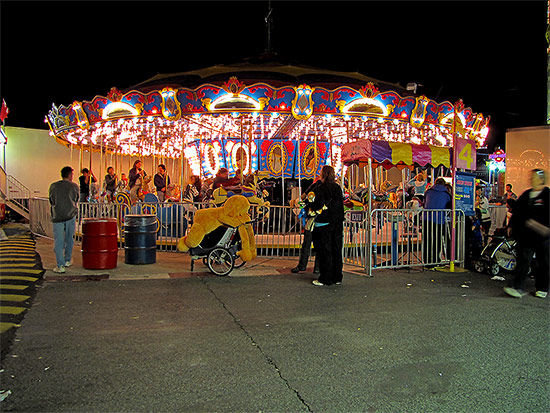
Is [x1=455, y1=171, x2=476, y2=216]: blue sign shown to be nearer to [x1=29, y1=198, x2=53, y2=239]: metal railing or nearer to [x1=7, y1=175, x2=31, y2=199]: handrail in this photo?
[x1=29, y1=198, x2=53, y2=239]: metal railing

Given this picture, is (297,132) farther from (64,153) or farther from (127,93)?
(64,153)

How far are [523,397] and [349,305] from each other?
9.63ft

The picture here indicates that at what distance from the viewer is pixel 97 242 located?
855cm

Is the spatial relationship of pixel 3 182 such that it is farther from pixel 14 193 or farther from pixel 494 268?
pixel 494 268

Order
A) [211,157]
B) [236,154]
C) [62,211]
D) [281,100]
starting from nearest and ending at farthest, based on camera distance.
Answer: [62,211], [281,100], [236,154], [211,157]

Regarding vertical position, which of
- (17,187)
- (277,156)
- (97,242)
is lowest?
(97,242)

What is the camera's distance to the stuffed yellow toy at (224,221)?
8.41m

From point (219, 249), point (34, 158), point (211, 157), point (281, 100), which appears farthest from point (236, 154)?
point (34, 158)

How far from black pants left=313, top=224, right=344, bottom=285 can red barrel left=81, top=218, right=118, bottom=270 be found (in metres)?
3.86

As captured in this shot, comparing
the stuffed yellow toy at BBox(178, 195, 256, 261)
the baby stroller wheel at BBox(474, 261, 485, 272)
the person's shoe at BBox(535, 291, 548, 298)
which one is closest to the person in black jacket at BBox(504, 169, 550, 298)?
the person's shoe at BBox(535, 291, 548, 298)

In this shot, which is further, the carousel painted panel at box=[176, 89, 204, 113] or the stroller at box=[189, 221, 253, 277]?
the carousel painted panel at box=[176, 89, 204, 113]

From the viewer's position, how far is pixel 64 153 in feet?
76.0

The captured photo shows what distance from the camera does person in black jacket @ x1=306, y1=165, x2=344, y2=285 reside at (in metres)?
7.65

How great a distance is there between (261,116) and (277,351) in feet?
32.8
